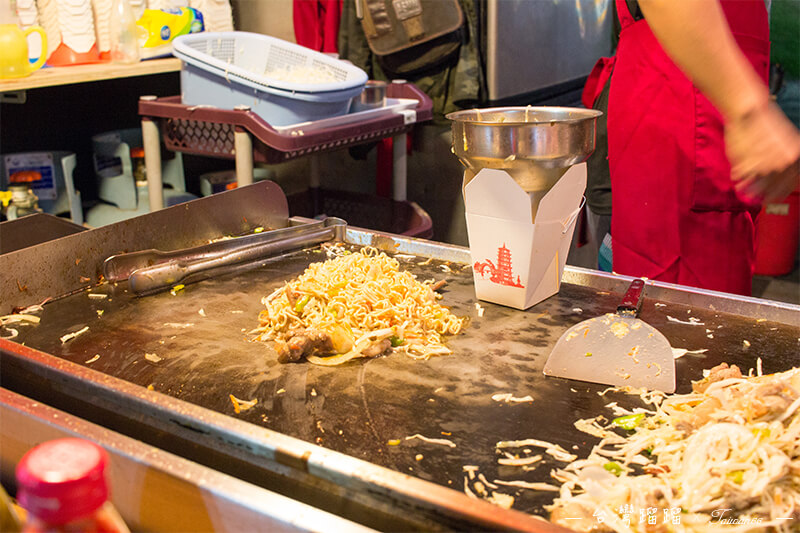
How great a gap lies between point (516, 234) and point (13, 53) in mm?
2322

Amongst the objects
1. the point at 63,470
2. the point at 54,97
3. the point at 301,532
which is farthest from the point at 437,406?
the point at 54,97

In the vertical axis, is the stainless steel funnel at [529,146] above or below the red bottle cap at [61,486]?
above

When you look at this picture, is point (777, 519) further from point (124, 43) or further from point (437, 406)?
point (124, 43)

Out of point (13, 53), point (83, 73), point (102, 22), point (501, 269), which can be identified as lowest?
point (501, 269)

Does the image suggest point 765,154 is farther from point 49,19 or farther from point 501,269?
point 49,19

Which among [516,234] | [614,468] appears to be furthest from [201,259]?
[614,468]

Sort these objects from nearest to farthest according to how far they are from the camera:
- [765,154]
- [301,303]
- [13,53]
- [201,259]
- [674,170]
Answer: [765,154], [301,303], [201,259], [674,170], [13,53]

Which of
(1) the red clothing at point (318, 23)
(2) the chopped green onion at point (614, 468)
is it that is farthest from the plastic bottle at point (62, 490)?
(1) the red clothing at point (318, 23)

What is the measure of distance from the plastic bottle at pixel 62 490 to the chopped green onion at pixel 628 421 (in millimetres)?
971

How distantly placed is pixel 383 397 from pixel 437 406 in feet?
0.38

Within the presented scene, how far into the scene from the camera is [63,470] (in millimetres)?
588

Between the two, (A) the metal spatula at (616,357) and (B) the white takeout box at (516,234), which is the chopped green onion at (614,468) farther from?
(B) the white takeout box at (516,234)

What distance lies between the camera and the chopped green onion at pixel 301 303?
1762 millimetres

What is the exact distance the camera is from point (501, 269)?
5.98 ft
